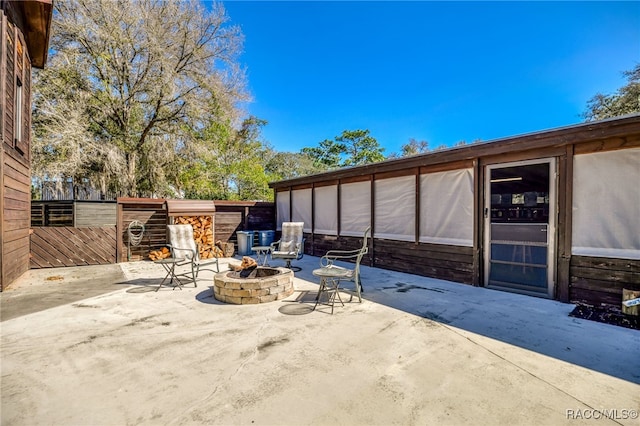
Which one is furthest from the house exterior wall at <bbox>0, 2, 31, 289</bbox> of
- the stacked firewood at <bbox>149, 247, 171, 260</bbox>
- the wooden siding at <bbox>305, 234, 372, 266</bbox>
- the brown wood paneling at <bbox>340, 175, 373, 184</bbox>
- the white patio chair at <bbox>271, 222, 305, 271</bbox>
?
the brown wood paneling at <bbox>340, 175, 373, 184</bbox>

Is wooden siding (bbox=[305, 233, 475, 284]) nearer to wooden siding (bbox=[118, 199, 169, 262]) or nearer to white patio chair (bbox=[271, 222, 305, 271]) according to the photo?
white patio chair (bbox=[271, 222, 305, 271])

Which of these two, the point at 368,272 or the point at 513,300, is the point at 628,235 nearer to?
the point at 513,300

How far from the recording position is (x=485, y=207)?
4.87 m

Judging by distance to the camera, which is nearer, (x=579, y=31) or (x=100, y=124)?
(x=579, y=31)

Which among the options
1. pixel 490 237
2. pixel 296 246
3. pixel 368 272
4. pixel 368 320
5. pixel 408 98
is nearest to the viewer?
pixel 368 320

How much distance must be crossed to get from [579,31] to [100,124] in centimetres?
1591

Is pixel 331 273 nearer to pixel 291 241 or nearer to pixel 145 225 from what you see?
pixel 291 241

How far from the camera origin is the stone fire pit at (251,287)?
3857mm

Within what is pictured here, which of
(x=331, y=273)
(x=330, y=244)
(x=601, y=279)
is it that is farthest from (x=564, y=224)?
(x=330, y=244)

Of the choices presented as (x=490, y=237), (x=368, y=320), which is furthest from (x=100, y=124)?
(x=490, y=237)

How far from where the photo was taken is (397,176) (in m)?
6.28

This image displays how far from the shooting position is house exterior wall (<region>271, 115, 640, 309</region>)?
356 cm

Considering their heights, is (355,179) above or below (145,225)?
above

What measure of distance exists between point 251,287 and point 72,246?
587 centimetres
